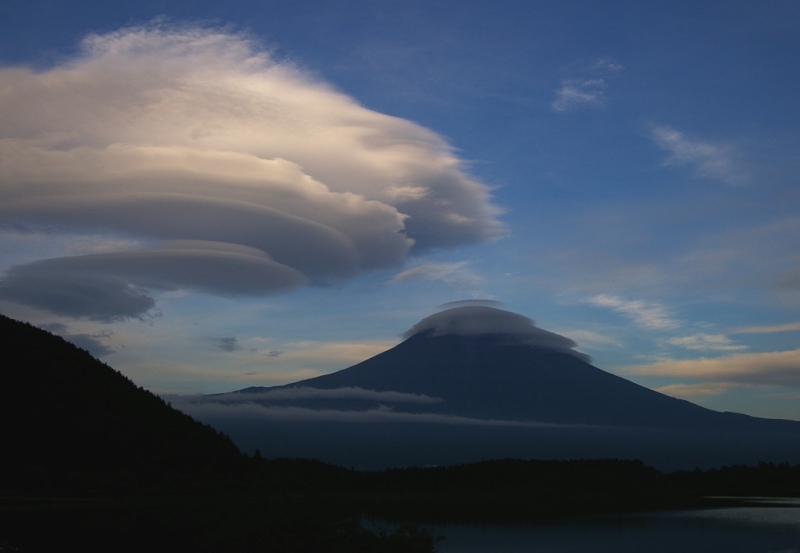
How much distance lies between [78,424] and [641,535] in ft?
200

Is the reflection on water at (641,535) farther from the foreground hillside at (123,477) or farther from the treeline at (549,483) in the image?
the treeline at (549,483)

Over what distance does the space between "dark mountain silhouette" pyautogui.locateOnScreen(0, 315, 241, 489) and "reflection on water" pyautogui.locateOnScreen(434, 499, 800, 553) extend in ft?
138

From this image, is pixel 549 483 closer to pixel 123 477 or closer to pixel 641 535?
pixel 123 477

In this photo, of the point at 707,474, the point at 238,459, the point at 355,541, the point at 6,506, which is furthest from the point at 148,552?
the point at 707,474

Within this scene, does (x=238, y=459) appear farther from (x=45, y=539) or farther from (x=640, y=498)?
(x=45, y=539)

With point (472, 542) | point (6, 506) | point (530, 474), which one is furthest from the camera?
point (530, 474)

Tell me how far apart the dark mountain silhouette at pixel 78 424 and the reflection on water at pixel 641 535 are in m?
42.2

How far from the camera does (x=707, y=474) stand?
379 feet

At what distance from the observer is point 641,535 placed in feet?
172

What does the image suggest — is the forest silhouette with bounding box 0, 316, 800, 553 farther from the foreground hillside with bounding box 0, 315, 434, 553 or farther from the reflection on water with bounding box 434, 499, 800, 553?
the reflection on water with bounding box 434, 499, 800, 553

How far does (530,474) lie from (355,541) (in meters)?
87.3

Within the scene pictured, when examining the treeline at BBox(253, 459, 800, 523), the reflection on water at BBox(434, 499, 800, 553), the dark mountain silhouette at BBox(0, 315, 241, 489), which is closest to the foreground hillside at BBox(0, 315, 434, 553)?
the dark mountain silhouette at BBox(0, 315, 241, 489)

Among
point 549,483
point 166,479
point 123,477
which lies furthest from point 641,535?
point 549,483

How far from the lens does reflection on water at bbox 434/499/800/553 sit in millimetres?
43594
